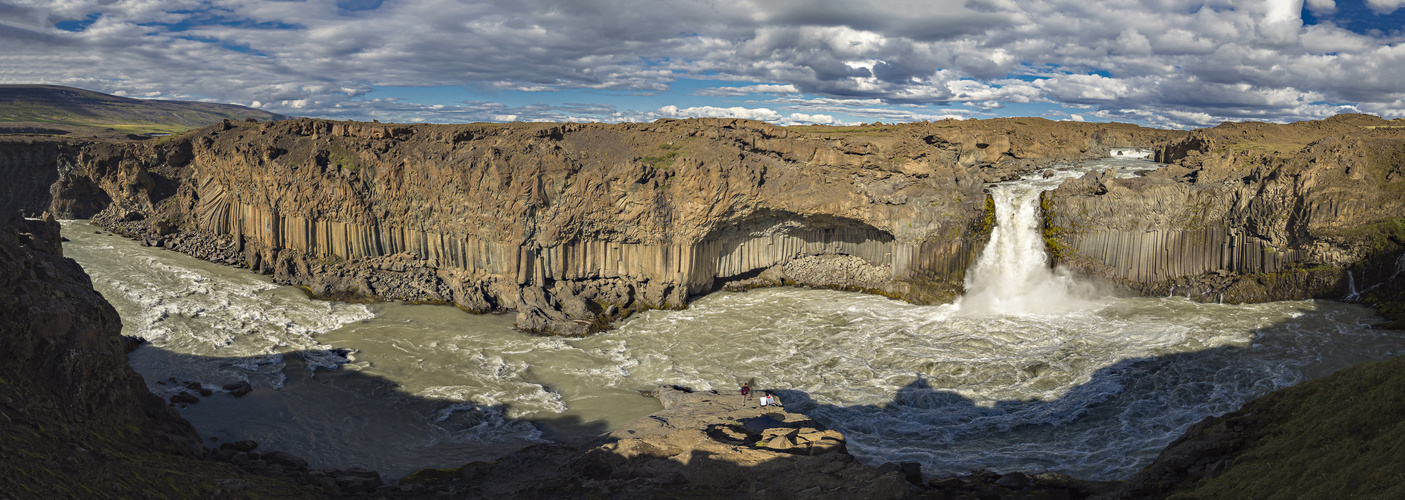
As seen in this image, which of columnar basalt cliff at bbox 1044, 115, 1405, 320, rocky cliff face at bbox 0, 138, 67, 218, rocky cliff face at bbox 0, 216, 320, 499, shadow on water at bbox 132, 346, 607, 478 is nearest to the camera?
rocky cliff face at bbox 0, 216, 320, 499

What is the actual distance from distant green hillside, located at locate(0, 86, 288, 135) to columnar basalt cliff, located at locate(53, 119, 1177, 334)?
4180 inches

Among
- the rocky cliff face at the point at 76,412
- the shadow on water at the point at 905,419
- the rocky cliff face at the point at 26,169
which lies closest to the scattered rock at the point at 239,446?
the shadow on water at the point at 905,419

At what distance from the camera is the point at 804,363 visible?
26859 millimetres

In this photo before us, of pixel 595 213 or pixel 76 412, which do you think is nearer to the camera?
pixel 76 412

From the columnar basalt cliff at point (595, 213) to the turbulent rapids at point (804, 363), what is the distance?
194cm

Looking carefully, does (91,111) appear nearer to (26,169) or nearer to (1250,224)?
(26,169)

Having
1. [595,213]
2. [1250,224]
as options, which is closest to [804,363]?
[595,213]

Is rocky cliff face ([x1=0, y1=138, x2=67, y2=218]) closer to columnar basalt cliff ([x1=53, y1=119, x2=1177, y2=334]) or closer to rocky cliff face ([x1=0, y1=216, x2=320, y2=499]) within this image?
columnar basalt cliff ([x1=53, y1=119, x2=1177, y2=334])

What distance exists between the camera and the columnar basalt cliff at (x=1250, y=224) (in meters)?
28.8

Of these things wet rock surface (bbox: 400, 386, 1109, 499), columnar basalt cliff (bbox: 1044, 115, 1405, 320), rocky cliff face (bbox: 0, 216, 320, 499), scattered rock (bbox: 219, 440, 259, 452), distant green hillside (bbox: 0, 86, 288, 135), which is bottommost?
scattered rock (bbox: 219, 440, 259, 452)

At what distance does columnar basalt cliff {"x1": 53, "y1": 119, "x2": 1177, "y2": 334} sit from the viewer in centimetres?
3400

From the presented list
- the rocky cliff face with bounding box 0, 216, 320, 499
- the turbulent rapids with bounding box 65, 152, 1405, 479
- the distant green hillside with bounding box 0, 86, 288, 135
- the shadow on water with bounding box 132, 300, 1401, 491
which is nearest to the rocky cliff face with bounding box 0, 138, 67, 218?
the turbulent rapids with bounding box 65, 152, 1405, 479

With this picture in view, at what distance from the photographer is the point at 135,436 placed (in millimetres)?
13734

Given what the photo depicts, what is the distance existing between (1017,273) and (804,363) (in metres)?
13.8
